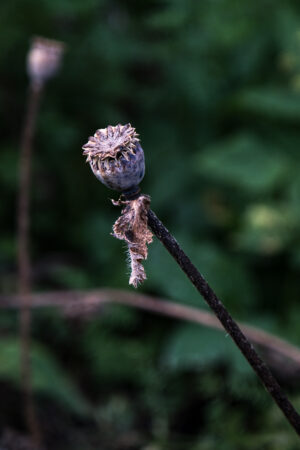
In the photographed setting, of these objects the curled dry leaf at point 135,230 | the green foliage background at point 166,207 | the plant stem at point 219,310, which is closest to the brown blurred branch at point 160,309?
the green foliage background at point 166,207

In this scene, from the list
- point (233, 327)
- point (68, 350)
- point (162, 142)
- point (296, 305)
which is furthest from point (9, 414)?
point (162, 142)

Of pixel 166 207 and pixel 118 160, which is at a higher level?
pixel 166 207

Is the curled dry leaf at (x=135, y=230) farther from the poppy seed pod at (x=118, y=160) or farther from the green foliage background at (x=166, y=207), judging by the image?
the green foliage background at (x=166, y=207)

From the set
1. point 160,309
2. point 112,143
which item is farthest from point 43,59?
point 112,143

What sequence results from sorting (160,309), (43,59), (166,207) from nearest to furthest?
(160,309)
(43,59)
(166,207)

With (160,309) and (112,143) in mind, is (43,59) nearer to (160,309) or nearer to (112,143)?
(160,309)

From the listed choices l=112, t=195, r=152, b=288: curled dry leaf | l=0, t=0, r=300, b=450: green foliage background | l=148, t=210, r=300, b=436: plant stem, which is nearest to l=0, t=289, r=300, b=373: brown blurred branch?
l=0, t=0, r=300, b=450: green foliage background

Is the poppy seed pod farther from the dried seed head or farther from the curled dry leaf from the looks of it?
the dried seed head

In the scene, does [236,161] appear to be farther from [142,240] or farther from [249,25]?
[142,240]
